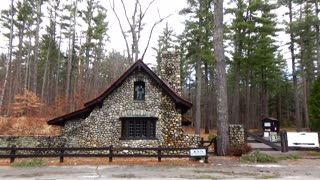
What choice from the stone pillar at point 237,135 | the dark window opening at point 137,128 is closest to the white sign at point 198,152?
the dark window opening at point 137,128

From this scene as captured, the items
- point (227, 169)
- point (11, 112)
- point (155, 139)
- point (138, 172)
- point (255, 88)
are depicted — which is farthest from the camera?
point (255, 88)

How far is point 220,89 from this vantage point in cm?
1628

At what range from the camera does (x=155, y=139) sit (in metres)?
16.4

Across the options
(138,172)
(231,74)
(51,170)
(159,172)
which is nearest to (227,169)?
(159,172)

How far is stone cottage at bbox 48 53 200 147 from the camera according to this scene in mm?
16391

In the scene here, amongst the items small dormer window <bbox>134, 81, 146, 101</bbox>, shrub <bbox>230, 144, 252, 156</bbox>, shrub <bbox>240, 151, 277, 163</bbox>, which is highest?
small dormer window <bbox>134, 81, 146, 101</bbox>

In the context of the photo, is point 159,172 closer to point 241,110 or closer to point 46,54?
point 46,54

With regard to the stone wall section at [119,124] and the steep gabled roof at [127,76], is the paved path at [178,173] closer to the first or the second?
the stone wall section at [119,124]

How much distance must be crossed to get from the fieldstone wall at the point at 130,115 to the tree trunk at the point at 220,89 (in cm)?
144

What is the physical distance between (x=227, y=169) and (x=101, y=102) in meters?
8.40

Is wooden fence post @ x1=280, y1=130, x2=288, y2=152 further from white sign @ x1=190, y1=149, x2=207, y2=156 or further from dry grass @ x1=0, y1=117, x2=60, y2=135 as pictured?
dry grass @ x1=0, y1=117, x2=60, y2=135

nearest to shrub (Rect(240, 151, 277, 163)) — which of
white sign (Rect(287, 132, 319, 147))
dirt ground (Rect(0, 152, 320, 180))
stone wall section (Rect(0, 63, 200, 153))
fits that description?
dirt ground (Rect(0, 152, 320, 180))

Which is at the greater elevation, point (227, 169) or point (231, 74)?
point (231, 74)

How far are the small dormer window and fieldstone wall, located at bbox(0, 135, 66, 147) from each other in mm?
5085
